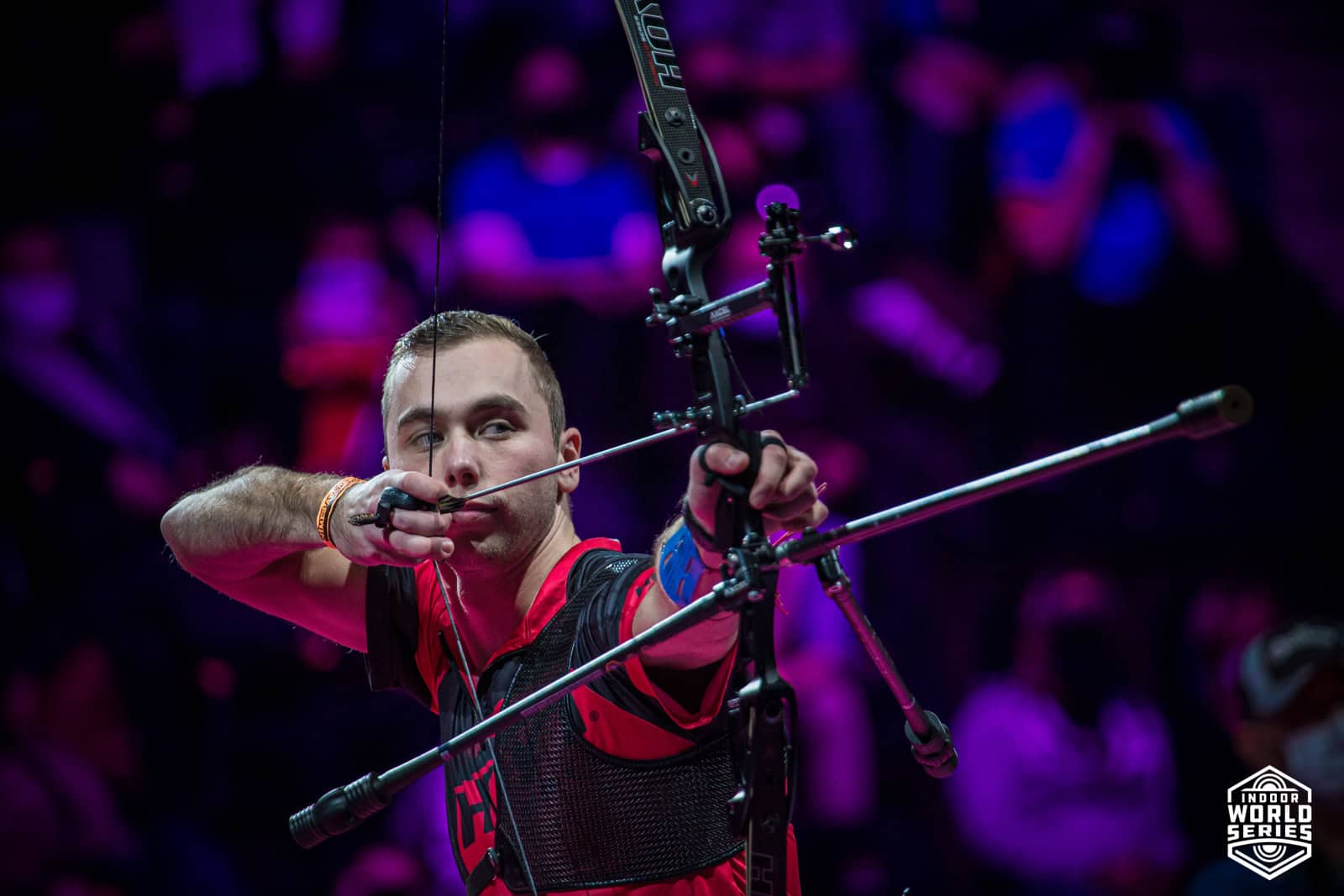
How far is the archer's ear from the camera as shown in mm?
1890

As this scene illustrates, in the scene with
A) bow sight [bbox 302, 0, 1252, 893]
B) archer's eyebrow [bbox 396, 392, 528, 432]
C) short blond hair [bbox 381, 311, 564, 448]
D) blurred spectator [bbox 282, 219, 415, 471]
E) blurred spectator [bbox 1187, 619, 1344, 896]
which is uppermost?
blurred spectator [bbox 282, 219, 415, 471]

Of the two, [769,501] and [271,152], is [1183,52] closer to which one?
[271,152]

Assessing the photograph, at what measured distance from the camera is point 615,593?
1.46 metres

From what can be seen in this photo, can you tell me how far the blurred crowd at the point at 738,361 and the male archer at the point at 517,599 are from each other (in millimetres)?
1767

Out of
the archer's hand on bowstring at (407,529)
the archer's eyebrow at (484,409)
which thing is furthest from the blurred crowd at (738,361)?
the archer's hand on bowstring at (407,529)

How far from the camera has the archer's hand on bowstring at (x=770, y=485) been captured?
113cm

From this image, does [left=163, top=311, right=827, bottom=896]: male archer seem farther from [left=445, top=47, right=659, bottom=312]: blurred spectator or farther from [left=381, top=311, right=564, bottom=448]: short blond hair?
[left=445, top=47, right=659, bottom=312]: blurred spectator

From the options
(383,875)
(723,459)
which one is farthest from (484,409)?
(383,875)

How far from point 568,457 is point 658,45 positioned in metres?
0.78

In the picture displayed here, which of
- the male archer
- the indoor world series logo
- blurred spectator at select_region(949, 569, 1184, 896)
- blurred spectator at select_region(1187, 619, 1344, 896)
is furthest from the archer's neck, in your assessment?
blurred spectator at select_region(949, 569, 1184, 896)

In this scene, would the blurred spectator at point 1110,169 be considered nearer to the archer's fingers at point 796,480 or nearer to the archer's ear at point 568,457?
the archer's ear at point 568,457

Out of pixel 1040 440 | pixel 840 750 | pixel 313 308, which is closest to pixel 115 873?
pixel 313 308

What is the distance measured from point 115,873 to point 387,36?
9.61 ft

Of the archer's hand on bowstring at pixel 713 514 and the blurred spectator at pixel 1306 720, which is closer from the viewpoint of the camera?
the archer's hand on bowstring at pixel 713 514
